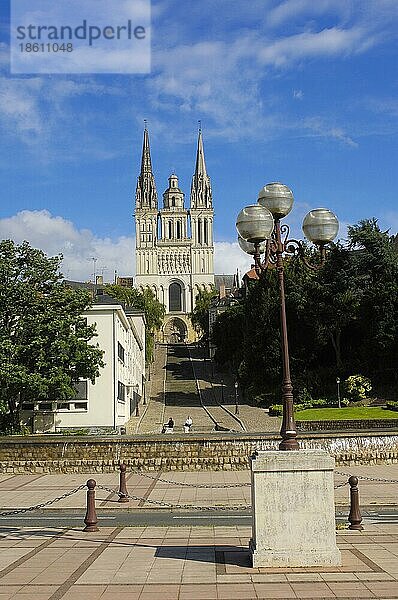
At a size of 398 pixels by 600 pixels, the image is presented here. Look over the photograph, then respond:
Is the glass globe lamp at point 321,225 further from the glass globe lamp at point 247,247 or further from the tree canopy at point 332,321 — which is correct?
the tree canopy at point 332,321

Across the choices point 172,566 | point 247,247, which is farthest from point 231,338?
point 172,566

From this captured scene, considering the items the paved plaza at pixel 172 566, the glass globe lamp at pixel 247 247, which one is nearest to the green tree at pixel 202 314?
the paved plaza at pixel 172 566

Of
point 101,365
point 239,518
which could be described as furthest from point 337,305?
point 239,518

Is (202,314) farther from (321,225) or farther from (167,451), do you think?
(321,225)

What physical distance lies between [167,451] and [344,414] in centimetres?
2304

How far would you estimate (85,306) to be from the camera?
40281 millimetres

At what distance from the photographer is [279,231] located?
12172 millimetres

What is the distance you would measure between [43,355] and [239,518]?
22902 millimetres

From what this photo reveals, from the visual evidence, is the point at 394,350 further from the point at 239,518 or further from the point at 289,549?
the point at 289,549

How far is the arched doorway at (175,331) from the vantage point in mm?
153750

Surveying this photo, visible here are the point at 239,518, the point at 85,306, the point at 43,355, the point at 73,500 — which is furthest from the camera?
the point at 85,306

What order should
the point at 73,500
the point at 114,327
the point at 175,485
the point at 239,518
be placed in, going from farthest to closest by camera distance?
the point at 114,327 → the point at 175,485 → the point at 73,500 → the point at 239,518

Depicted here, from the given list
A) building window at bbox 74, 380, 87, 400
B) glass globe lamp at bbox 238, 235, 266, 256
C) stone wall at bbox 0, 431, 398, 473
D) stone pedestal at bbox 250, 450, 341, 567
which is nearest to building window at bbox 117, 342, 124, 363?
building window at bbox 74, 380, 87, 400

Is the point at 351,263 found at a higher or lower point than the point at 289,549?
higher
